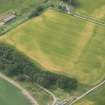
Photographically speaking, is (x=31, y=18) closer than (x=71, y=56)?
No

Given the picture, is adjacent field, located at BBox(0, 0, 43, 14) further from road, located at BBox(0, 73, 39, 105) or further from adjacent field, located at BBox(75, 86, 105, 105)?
adjacent field, located at BBox(75, 86, 105, 105)

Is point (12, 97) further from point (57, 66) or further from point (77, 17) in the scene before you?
point (77, 17)

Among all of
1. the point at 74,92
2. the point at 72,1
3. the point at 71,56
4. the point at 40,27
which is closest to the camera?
the point at 74,92

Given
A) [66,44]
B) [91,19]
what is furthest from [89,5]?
[66,44]

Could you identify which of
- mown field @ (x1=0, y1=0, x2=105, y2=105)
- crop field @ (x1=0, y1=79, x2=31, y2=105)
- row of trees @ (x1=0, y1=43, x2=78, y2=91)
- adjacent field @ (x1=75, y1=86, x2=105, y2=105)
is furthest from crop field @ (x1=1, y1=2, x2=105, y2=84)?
crop field @ (x1=0, y1=79, x2=31, y2=105)

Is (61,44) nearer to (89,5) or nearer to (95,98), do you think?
(95,98)

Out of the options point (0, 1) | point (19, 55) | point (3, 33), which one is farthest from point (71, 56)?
point (0, 1)
